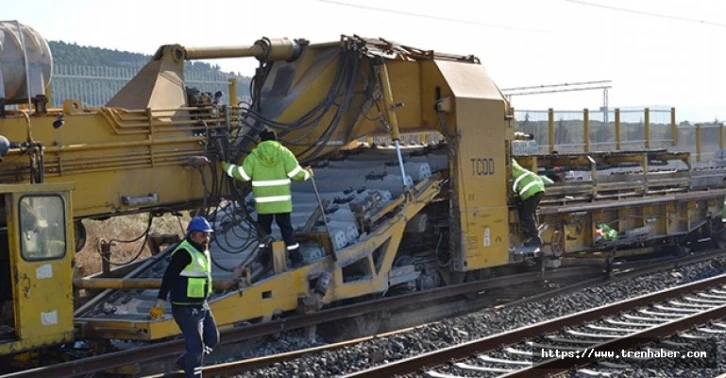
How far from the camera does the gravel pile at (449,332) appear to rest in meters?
9.64

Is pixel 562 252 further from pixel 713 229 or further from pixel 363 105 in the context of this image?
pixel 713 229

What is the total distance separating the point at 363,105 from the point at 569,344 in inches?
167

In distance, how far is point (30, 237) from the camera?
9.10 m

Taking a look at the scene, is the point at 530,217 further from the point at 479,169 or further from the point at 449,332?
the point at 449,332

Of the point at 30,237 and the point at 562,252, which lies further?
the point at 562,252

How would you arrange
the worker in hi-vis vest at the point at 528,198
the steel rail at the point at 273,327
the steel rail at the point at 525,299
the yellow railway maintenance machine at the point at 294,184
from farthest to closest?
the worker in hi-vis vest at the point at 528,198 → the yellow railway maintenance machine at the point at 294,184 → the steel rail at the point at 525,299 → the steel rail at the point at 273,327

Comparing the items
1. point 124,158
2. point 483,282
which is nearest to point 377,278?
point 483,282

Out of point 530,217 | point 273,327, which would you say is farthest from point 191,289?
point 530,217

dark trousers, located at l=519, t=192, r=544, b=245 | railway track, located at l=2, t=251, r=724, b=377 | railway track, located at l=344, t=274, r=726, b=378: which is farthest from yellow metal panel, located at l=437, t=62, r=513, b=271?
railway track, located at l=344, t=274, r=726, b=378

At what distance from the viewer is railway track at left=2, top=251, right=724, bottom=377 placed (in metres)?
9.08

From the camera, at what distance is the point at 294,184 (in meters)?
13.7

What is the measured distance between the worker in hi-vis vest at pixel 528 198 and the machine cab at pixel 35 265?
6.77m

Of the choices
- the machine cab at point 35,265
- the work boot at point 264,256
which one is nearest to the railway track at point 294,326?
the machine cab at point 35,265

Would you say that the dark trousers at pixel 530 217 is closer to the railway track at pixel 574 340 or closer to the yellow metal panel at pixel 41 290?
the railway track at pixel 574 340
